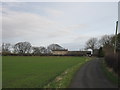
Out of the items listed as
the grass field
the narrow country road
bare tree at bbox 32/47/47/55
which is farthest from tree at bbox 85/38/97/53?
the narrow country road

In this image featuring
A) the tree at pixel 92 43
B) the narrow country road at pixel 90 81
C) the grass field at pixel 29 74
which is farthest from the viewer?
the tree at pixel 92 43

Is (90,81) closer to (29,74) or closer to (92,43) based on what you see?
(29,74)

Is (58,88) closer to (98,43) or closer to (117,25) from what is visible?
(117,25)

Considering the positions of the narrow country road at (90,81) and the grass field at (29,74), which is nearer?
the narrow country road at (90,81)

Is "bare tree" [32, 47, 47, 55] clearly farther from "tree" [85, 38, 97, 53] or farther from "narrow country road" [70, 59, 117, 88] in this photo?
"narrow country road" [70, 59, 117, 88]

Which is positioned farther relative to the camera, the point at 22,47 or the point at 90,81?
the point at 22,47

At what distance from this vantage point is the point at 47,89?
1301 centimetres

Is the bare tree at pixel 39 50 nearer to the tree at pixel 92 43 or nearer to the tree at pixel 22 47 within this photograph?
the tree at pixel 22 47

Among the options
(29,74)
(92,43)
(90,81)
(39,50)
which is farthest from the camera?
(39,50)

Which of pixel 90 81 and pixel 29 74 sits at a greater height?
pixel 90 81

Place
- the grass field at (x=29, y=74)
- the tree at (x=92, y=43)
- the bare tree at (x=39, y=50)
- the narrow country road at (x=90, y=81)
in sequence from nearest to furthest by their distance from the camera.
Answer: the narrow country road at (x=90, y=81) → the grass field at (x=29, y=74) → the tree at (x=92, y=43) → the bare tree at (x=39, y=50)

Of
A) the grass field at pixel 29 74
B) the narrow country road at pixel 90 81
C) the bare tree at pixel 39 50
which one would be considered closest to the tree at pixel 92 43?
the bare tree at pixel 39 50

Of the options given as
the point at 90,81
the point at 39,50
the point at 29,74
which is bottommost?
the point at 29,74

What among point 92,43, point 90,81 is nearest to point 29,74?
point 90,81
